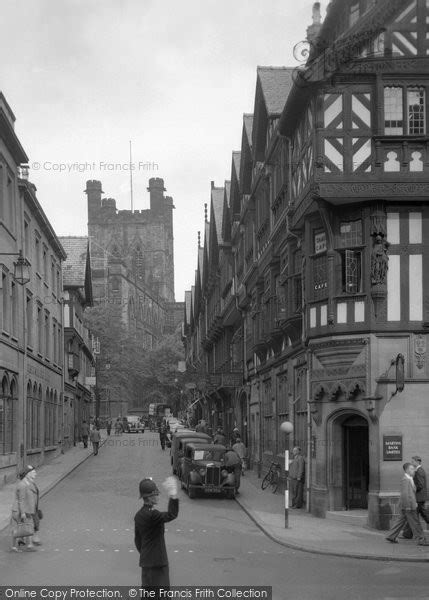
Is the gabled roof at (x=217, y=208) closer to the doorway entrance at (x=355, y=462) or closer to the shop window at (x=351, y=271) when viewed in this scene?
the doorway entrance at (x=355, y=462)

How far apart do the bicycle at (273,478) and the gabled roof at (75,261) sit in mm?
29858

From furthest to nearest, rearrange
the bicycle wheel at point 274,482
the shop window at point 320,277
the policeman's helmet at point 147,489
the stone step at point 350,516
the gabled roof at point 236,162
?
the gabled roof at point 236,162, the bicycle wheel at point 274,482, the shop window at point 320,277, the stone step at point 350,516, the policeman's helmet at point 147,489

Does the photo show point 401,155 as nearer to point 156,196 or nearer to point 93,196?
point 93,196

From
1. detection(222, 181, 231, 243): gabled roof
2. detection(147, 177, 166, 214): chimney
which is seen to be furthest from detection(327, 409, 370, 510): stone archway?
detection(147, 177, 166, 214): chimney

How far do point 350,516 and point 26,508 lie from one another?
7801 mm

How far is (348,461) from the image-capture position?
2312 centimetres

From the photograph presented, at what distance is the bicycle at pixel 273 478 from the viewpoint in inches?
1170

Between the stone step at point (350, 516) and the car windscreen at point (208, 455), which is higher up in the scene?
the car windscreen at point (208, 455)

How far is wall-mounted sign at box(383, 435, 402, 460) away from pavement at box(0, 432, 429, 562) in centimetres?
166

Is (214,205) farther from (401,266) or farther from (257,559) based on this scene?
(257,559)

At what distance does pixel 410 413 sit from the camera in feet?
70.0

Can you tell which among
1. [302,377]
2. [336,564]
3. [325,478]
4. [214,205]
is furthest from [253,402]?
[336,564]

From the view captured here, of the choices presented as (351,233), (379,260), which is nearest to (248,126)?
(351,233)

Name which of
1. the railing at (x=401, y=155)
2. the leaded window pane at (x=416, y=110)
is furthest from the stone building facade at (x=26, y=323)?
the leaded window pane at (x=416, y=110)
